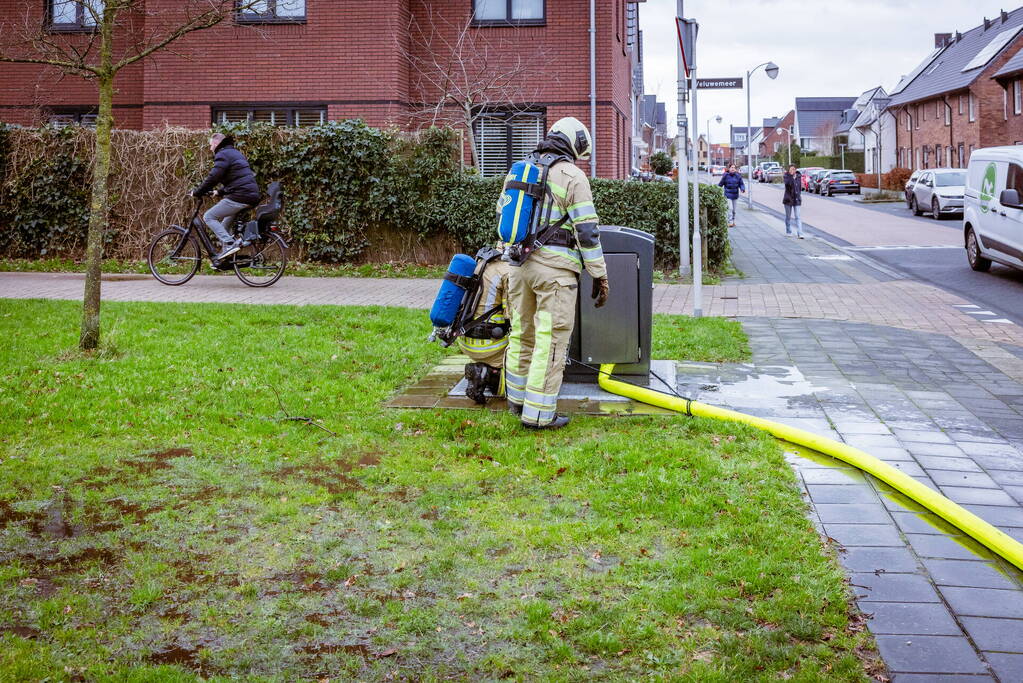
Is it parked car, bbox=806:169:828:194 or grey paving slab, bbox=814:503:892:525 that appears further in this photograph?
parked car, bbox=806:169:828:194

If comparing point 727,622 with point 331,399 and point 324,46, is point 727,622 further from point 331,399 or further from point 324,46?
point 324,46

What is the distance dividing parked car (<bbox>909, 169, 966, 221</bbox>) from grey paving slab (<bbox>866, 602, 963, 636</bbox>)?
32.3m

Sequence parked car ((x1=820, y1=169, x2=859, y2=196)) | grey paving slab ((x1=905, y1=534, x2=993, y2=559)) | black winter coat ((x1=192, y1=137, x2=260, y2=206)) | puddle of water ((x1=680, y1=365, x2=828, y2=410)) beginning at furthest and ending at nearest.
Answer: parked car ((x1=820, y1=169, x2=859, y2=196)), black winter coat ((x1=192, y1=137, x2=260, y2=206)), puddle of water ((x1=680, y1=365, x2=828, y2=410)), grey paving slab ((x1=905, y1=534, x2=993, y2=559))

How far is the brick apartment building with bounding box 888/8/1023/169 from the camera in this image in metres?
55.0

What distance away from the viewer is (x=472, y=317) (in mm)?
7234

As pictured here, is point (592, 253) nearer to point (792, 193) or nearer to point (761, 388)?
point (761, 388)

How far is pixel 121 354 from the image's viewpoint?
341 inches

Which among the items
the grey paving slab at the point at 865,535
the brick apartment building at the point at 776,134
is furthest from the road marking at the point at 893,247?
the brick apartment building at the point at 776,134

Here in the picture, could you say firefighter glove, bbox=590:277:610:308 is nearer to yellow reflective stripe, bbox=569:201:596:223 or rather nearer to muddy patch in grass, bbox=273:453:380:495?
yellow reflective stripe, bbox=569:201:596:223

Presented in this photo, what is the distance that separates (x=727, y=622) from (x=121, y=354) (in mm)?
6303

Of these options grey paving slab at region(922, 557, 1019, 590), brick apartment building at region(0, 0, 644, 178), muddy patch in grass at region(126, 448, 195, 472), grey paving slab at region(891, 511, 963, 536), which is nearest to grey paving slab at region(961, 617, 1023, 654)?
grey paving slab at region(922, 557, 1019, 590)

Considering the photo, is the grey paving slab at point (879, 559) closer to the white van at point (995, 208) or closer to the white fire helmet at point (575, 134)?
the white fire helmet at point (575, 134)

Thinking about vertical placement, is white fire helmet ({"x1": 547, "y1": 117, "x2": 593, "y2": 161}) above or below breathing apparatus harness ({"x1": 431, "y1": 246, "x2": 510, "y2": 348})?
above

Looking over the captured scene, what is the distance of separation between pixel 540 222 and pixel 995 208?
12356mm
